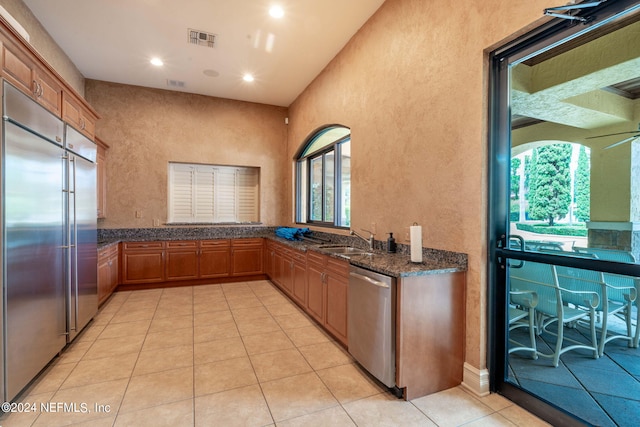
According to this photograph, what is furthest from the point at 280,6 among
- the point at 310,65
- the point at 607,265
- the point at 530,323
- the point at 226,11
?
the point at 530,323

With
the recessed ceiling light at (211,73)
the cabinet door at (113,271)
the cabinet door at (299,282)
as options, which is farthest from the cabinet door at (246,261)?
the recessed ceiling light at (211,73)

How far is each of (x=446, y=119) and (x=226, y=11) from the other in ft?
8.68

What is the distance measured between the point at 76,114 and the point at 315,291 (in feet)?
10.7

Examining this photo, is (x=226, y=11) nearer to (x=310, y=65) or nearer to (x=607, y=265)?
(x=310, y=65)

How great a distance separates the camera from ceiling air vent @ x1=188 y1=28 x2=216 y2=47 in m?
3.61

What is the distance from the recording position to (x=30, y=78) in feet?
7.53

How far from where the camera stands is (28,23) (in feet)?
10.4

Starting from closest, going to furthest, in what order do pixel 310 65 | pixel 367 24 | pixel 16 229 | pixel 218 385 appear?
pixel 16 229
pixel 218 385
pixel 367 24
pixel 310 65

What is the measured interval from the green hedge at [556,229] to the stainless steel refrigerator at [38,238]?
344cm

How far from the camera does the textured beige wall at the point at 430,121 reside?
2131 millimetres

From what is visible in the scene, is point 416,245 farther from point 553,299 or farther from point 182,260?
point 182,260

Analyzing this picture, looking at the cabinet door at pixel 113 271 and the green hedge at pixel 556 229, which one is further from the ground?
the green hedge at pixel 556 229

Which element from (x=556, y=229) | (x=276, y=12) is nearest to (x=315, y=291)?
(x=556, y=229)

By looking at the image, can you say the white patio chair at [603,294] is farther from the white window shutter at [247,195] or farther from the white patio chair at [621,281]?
A: the white window shutter at [247,195]
